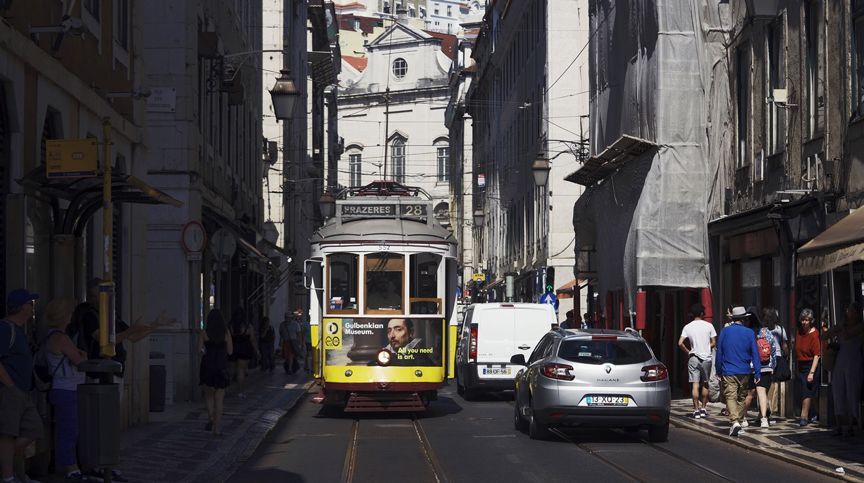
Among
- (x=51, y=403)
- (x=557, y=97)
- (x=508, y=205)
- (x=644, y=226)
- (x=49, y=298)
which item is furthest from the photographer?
(x=508, y=205)

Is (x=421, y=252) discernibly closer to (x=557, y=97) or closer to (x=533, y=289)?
(x=557, y=97)

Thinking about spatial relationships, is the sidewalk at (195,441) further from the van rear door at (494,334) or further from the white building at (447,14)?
the white building at (447,14)

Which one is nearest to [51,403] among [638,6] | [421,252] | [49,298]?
[49,298]

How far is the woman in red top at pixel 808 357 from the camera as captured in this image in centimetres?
2102

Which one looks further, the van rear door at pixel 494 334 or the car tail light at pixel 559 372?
the van rear door at pixel 494 334

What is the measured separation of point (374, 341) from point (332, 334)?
690mm

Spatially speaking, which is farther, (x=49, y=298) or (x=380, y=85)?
(x=380, y=85)

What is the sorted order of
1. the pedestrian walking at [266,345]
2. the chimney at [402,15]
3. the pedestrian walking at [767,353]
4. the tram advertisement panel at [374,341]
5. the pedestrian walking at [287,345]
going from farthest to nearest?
the chimney at [402,15] → the pedestrian walking at [266,345] → the pedestrian walking at [287,345] → the tram advertisement panel at [374,341] → the pedestrian walking at [767,353]

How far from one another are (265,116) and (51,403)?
43838 millimetres

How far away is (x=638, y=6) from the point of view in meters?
33.0

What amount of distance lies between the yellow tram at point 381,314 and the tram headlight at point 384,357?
2 cm

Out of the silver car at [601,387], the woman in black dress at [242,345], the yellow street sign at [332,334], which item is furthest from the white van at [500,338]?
the silver car at [601,387]

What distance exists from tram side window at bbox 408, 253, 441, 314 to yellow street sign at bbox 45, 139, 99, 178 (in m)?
11.0

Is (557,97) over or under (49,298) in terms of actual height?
over
